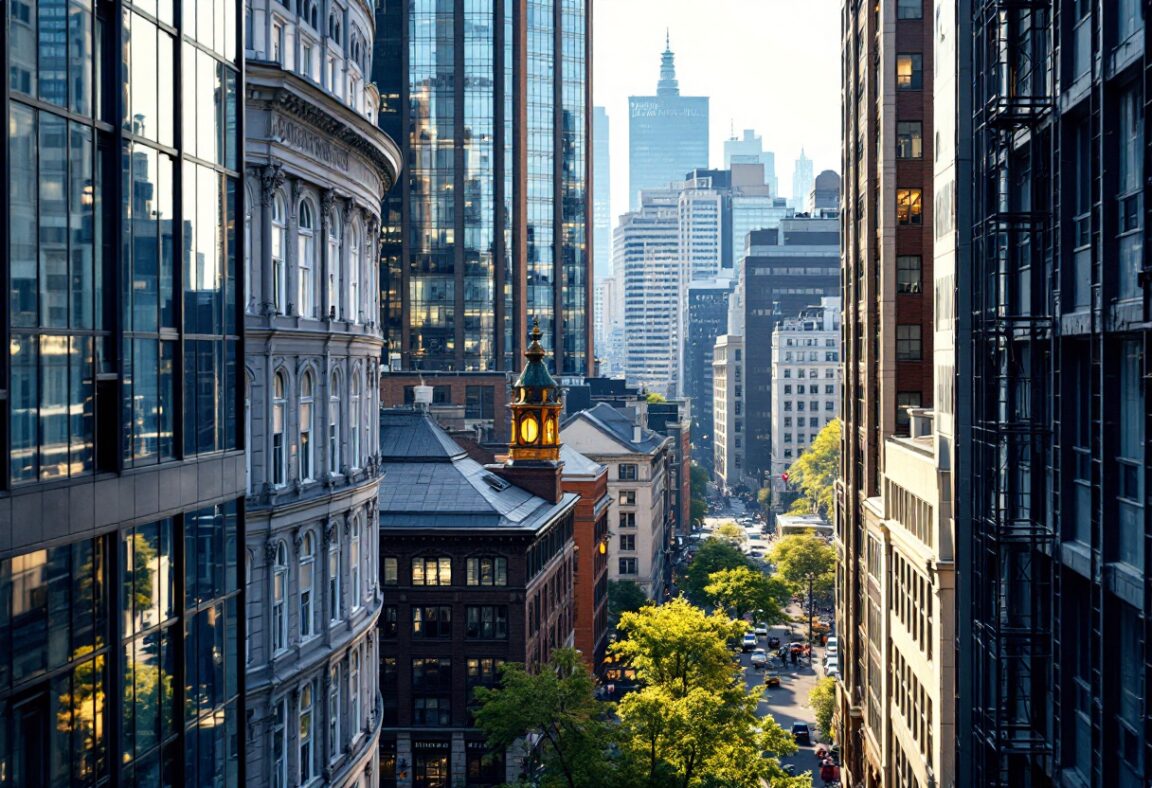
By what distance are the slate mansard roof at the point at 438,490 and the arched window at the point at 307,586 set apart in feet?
97.5

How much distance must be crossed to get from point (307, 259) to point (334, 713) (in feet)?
46.7

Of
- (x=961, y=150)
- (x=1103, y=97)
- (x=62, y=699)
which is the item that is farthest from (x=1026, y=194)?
(x=62, y=699)

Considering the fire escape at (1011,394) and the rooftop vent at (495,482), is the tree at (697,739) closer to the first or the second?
the fire escape at (1011,394)

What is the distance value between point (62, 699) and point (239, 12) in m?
15.5

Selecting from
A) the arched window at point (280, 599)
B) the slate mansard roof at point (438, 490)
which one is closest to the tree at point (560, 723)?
the arched window at point (280, 599)

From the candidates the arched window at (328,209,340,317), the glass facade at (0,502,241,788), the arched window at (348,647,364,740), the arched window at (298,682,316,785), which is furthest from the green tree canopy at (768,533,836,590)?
the glass facade at (0,502,241,788)

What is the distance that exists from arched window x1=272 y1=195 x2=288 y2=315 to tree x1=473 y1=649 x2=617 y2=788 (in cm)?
2047

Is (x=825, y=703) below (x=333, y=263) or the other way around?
below

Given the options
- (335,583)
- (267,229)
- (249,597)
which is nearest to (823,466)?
(335,583)

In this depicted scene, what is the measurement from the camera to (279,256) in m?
33.7

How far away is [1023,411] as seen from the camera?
27.9 metres

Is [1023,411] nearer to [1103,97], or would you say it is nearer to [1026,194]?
[1026,194]

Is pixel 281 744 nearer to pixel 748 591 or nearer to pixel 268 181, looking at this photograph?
pixel 268 181

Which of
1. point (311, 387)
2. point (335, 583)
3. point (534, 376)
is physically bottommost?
point (335, 583)
